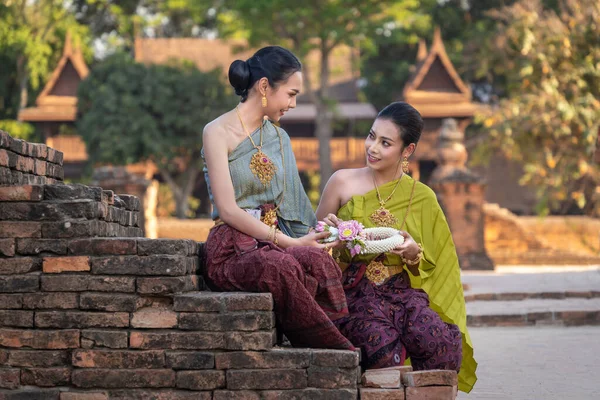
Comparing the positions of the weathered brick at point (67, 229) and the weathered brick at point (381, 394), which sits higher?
the weathered brick at point (67, 229)

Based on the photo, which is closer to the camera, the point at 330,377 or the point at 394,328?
the point at 330,377

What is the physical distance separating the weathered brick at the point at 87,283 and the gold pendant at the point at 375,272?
1.12m

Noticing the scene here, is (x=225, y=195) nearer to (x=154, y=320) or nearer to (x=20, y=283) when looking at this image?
(x=154, y=320)

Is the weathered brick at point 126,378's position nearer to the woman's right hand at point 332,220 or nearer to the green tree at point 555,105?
the woman's right hand at point 332,220

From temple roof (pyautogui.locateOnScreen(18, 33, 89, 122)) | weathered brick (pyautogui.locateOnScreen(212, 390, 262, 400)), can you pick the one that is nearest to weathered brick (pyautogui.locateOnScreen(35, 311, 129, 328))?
weathered brick (pyautogui.locateOnScreen(212, 390, 262, 400))

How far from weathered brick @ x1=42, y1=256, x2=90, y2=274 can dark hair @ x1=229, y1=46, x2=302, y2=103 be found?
1.03 metres

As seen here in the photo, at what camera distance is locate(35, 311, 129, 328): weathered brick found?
3.80m

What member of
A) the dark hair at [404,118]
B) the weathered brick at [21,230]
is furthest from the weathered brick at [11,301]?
the dark hair at [404,118]

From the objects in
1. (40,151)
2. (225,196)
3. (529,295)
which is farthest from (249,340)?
(529,295)

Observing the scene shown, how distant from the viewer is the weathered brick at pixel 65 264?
3844 mm

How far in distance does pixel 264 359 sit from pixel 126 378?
53 centimetres

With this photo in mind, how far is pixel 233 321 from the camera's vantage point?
12.3 ft

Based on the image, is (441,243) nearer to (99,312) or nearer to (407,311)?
(407,311)

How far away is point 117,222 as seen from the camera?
4.44 metres
